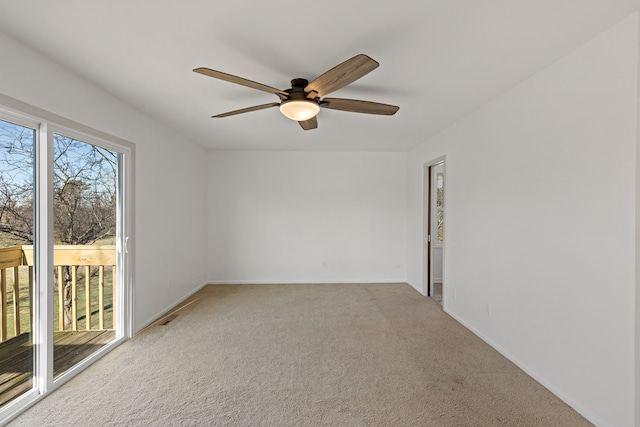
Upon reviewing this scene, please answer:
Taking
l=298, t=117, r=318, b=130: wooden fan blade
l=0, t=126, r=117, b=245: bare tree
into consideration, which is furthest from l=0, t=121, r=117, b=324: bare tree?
l=298, t=117, r=318, b=130: wooden fan blade

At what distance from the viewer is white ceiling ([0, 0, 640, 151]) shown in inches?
60.2

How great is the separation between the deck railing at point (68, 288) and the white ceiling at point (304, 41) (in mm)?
1420

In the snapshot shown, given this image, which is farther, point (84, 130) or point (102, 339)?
point (102, 339)

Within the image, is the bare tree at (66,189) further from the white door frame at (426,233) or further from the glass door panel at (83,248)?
the white door frame at (426,233)

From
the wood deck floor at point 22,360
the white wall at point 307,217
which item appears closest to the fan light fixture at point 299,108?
the wood deck floor at point 22,360

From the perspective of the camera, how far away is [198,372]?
2.37 m

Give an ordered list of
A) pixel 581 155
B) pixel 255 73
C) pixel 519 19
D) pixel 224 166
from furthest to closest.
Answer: pixel 224 166, pixel 255 73, pixel 581 155, pixel 519 19

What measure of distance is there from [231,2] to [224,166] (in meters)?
3.91

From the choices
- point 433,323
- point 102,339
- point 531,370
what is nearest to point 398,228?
point 433,323

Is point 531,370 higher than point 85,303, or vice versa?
point 85,303

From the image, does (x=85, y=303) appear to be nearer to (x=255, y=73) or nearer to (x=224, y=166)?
(x=255, y=73)

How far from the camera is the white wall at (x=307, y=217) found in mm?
5195

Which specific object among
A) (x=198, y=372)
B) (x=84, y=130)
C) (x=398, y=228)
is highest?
(x=84, y=130)

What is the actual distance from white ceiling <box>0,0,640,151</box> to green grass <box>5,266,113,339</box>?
5.16 ft
